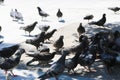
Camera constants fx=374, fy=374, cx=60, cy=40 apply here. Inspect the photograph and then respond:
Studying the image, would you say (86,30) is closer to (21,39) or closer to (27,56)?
(21,39)

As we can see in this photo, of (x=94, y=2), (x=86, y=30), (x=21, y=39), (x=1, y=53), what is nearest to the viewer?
(x=1, y=53)

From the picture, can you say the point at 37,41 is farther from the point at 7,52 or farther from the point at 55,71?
the point at 55,71

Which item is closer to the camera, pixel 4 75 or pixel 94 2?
pixel 4 75

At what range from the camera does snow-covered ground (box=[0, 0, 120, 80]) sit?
59.8 feet

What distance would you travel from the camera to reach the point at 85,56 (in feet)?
40.5

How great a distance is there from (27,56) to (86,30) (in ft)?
15.5

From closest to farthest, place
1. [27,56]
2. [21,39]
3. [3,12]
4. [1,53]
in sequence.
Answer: [1,53]
[27,56]
[21,39]
[3,12]

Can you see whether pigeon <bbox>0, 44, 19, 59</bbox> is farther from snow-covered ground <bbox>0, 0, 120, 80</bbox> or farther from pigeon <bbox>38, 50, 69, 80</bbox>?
snow-covered ground <bbox>0, 0, 120, 80</bbox>

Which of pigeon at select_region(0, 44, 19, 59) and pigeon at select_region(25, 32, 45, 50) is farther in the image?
pigeon at select_region(25, 32, 45, 50)

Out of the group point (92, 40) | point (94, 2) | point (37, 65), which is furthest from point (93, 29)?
point (94, 2)

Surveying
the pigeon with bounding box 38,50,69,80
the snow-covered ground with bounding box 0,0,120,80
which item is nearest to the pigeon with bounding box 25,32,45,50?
the snow-covered ground with bounding box 0,0,120,80

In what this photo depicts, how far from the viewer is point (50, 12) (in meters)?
23.2

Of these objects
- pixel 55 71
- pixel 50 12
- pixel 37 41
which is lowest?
pixel 55 71

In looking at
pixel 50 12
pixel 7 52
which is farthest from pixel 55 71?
pixel 50 12
